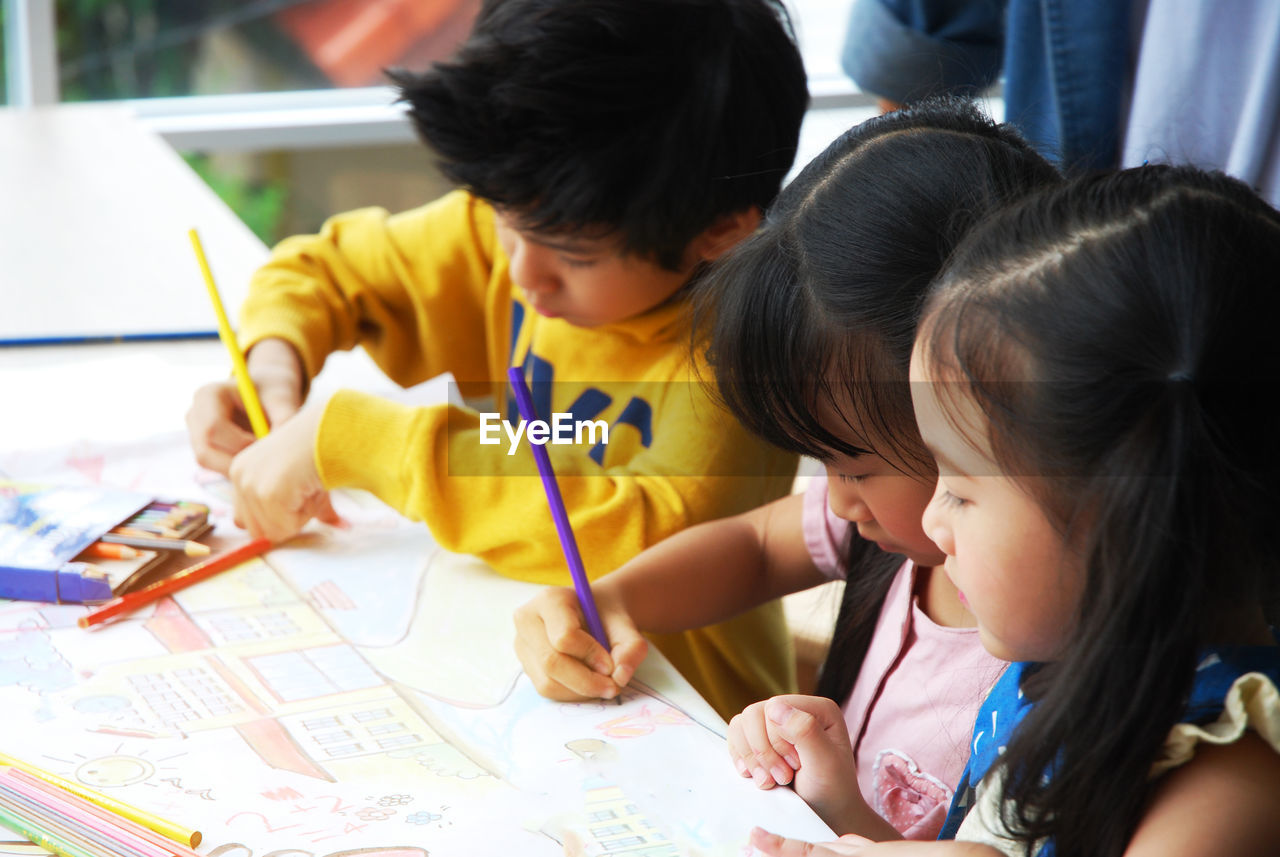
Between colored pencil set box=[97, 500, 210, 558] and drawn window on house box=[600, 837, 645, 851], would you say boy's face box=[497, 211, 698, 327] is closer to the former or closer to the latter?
colored pencil set box=[97, 500, 210, 558]

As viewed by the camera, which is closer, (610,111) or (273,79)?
(610,111)

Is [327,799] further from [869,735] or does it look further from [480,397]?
[480,397]

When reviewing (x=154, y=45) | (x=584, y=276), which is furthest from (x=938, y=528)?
(x=154, y=45)

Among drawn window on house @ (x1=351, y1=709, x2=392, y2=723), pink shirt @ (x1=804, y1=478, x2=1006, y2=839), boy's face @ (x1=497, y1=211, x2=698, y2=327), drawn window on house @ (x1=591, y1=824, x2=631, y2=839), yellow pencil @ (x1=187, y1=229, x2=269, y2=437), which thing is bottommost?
pink shirt @ (x1=804, y1=478, x2=1006, y2=839)

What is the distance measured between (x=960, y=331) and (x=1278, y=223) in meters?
0.11

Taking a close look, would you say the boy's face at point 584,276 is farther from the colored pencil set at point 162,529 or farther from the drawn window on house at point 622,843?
the drawn window on house at point 622,843

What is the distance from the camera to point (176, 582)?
65 centimetres

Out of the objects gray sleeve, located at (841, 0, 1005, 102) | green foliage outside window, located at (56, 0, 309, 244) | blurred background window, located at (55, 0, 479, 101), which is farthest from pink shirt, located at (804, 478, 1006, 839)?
blurred background window, located at (55, 0, 479, 101)

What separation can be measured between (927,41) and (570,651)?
32.0 inches

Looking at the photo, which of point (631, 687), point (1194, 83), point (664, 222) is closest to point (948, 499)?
point (631, 687)

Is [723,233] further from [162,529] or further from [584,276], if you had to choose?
[162,529]

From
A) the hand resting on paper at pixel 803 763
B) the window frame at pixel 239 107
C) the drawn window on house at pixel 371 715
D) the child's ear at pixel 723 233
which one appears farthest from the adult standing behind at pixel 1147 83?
the window frame at pixel 239 107

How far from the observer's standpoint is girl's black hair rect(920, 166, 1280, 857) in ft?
1.18

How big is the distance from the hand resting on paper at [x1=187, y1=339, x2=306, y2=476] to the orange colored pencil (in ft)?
0.39
